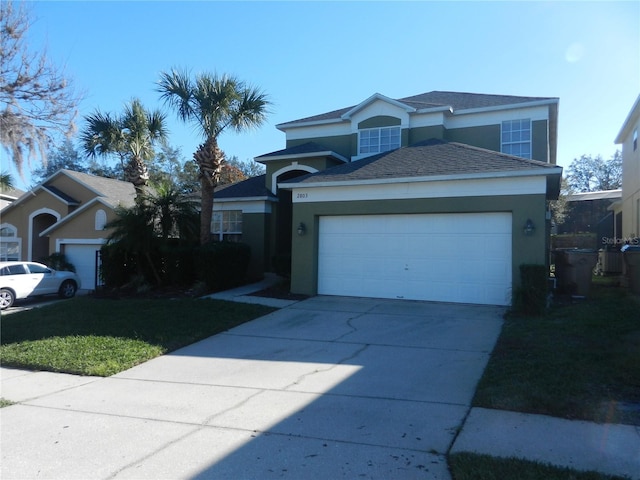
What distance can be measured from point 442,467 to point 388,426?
3.20 ft

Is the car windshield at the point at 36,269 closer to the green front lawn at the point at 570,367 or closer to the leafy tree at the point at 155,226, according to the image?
the leafy tree at the point at 155,226

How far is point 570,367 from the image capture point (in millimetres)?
6398

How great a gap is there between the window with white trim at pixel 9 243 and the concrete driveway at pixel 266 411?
21046 mm

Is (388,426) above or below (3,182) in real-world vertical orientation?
below

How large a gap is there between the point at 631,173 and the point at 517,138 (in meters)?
6.16

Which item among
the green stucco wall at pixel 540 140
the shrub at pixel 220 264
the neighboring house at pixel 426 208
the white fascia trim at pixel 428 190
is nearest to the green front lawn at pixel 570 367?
the neighboring house at pixel 426 208

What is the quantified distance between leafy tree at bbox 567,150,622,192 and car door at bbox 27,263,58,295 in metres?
52.2

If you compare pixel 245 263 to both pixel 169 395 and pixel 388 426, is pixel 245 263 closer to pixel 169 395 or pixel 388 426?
pixel 169 395

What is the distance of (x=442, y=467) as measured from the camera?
157 inches

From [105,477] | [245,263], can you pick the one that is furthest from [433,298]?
[105,477]

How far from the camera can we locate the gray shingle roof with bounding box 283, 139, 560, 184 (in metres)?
11.9

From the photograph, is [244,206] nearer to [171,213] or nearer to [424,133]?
[171,213]

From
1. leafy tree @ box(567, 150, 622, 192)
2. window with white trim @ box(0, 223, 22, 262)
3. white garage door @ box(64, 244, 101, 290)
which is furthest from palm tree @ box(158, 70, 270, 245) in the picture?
leafy tree @ box(567, 150, 622, 192)

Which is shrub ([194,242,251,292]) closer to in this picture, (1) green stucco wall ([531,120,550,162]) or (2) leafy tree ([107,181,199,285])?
(2) leafy tree ([107,181,199,285])
